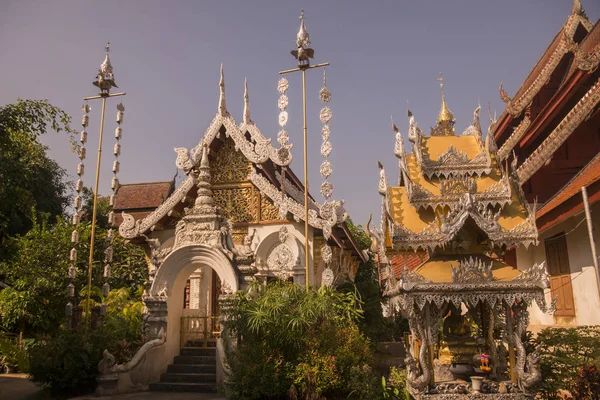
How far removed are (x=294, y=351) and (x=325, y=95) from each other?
5389 millimetres

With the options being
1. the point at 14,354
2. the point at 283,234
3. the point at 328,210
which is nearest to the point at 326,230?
the point at 328,210

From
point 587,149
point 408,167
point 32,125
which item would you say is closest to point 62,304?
point 32,125

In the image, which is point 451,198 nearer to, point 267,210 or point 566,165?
point 566,165

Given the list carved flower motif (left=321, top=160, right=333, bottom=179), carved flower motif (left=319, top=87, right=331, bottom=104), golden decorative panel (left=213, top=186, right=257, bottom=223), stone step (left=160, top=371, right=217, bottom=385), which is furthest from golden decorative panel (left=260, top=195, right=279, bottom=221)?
stone step (left=160, top=371, right=217, bottom=385)

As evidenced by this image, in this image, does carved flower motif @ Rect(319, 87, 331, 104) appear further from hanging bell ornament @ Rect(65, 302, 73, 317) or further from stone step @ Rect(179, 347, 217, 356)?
hanging bell ornament @ Rect(65, 302, 73, 317)

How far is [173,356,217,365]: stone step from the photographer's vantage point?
11320 mm

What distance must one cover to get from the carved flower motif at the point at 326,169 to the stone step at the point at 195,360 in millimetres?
4680

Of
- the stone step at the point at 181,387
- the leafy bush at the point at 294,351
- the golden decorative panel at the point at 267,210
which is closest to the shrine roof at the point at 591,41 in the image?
the golden decorative panel at the point at 267,210

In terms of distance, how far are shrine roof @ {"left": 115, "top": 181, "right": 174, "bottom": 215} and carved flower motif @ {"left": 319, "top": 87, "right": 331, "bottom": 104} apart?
15.5 m

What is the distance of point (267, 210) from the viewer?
12.9 meters

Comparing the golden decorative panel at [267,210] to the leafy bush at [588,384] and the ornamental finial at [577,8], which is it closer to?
the leafy bush at [588,384]

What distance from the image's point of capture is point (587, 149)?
11.0m

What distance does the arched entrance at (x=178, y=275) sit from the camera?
10703mm

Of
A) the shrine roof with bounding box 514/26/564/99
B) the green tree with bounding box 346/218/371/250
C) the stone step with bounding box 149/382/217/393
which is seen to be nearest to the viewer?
the stone step with bounding box 149/382/217/393
